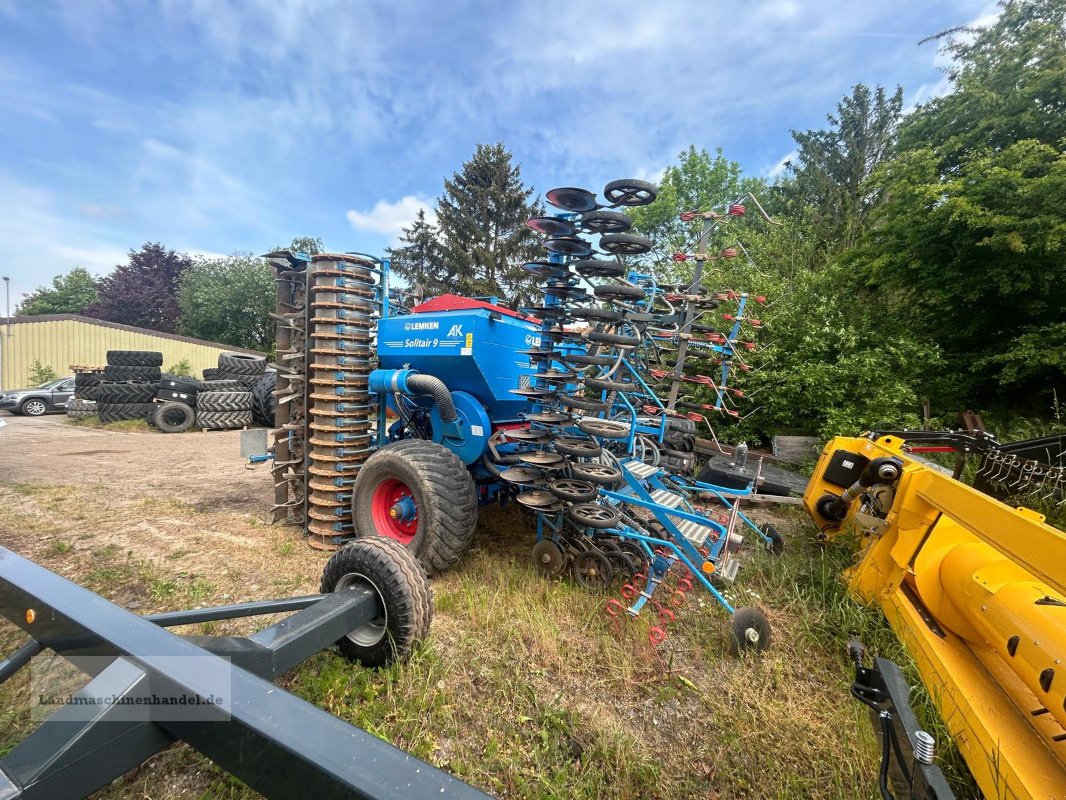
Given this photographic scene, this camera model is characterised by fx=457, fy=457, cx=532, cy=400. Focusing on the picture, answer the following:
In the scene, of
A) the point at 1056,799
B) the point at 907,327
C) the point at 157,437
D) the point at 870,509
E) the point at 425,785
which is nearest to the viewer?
the point at 425,785

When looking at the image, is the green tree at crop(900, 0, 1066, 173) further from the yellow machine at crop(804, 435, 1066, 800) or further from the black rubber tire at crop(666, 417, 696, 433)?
the yellow machine at crop(804, 435, 1066, 800)

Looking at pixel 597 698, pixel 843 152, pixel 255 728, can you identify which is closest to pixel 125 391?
pixel 597 698

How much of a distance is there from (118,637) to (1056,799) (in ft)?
9.15

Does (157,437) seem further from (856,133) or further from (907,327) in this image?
(856,133)

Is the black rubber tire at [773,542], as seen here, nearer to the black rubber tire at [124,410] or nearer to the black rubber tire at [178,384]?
the black rubber tire at [178,384]

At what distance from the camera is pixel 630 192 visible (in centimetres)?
321

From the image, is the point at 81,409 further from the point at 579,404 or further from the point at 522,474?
the point at 579,404

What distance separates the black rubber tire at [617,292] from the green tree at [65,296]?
183ft

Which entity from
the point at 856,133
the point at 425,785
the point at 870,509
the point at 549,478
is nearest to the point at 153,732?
the point at 425,785

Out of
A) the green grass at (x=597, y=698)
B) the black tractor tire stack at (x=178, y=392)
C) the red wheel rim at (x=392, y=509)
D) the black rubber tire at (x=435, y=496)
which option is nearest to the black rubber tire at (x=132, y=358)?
the black tractor tire stack at (x=178, y=392)

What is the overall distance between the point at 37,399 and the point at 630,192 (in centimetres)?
1984

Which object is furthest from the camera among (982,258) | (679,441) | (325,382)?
(982,258)

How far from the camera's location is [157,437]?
992 cm

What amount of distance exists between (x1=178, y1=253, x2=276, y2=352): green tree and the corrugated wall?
8550mm
